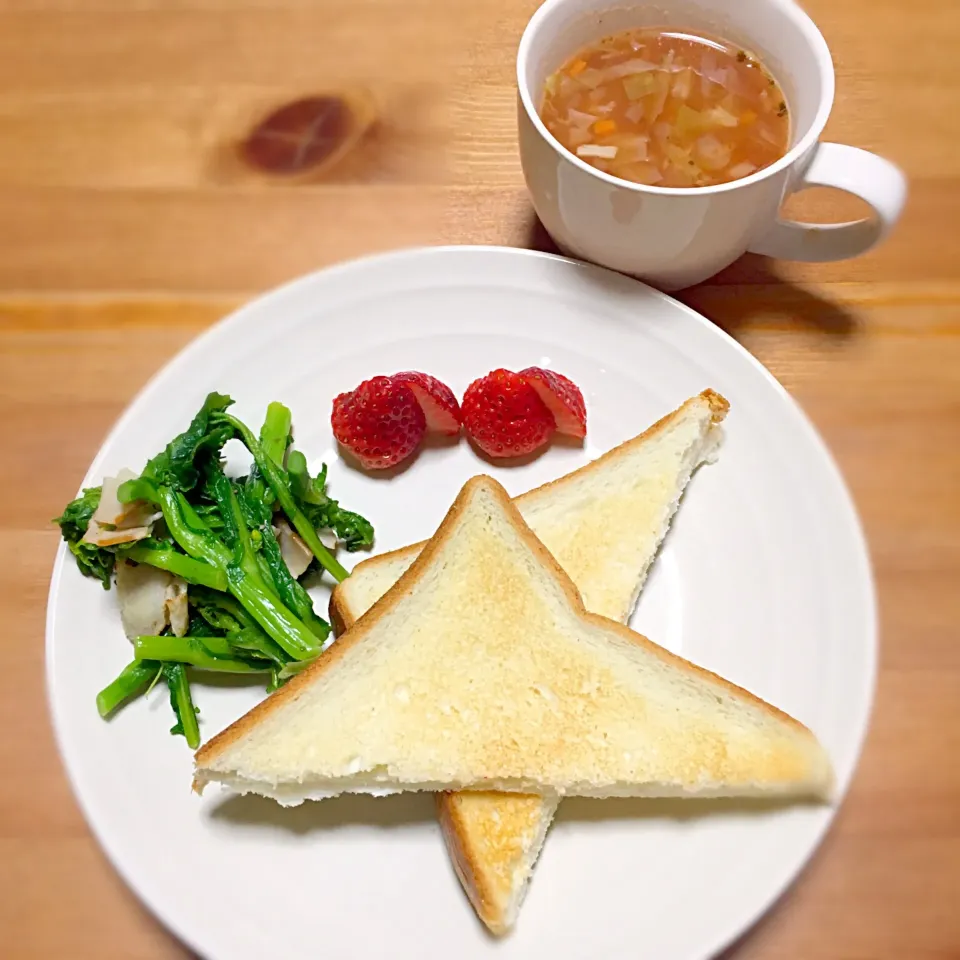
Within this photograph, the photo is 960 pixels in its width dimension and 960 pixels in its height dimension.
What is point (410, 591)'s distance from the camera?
4.99 ft

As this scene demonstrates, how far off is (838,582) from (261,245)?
1349 millimetres

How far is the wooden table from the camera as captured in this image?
154 centimetres

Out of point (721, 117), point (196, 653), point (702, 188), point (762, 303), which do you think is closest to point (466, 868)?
point (196, 653)

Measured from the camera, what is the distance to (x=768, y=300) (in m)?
1.93

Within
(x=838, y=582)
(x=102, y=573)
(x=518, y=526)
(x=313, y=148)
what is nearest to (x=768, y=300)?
(x=838, y=582)

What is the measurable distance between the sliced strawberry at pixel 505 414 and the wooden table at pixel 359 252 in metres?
0.49

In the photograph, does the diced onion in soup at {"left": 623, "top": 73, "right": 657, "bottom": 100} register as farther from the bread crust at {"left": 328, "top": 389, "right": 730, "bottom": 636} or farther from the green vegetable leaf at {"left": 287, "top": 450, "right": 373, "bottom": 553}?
the green vegetable leaf at {"left": 287, "top": 450, "right": 373, "bottom": 553}

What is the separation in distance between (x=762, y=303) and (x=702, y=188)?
1.45 ft

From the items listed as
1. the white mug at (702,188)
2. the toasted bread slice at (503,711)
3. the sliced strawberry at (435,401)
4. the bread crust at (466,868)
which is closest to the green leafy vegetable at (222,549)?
the toasted bread slice at (503,711)

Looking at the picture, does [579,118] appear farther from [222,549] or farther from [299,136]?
[222,549]

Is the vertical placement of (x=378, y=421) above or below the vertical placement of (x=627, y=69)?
below

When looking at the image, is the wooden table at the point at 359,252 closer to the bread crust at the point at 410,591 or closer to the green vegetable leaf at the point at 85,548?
the green vegetable leaf at the point at 85,548

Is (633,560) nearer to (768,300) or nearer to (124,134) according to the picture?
(768,300)

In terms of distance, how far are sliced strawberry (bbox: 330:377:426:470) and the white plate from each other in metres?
0.07
